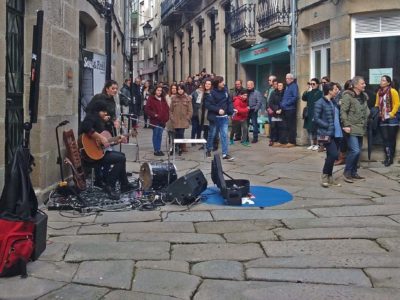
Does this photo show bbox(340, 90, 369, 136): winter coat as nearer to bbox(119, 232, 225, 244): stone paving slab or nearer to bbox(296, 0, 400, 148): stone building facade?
bbox(296, 0, 400, 148): stone building facade

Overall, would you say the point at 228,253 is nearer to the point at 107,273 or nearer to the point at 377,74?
the point at 107,273

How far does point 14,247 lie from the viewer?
486 centimetres

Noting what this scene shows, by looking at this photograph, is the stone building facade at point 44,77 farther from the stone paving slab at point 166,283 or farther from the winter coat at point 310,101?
the winter coat at point 310,101

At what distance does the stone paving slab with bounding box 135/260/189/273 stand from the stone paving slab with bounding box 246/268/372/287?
0.57 metres

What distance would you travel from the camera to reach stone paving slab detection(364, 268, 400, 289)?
466 cm

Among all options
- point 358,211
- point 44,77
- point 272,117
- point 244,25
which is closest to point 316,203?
point 358,211

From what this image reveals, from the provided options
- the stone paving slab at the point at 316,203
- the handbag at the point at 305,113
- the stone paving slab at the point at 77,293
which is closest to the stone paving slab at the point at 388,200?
the stone paving slab at the point at 316,203

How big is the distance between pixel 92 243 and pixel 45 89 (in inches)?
106

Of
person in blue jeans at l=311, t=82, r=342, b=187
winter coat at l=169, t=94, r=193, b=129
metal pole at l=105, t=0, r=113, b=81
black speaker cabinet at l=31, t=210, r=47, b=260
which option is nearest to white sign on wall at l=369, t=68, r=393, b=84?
person in blue jeans at l=311, t=82, r=342, b=187

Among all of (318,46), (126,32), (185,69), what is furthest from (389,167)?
(185,69)

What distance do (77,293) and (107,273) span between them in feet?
1.57

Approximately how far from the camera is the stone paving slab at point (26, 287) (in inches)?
176

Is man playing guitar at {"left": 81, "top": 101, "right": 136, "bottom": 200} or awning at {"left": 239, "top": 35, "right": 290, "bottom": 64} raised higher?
awning at {"left": 239, "top": 35, "right": 290, "bottom": 64}

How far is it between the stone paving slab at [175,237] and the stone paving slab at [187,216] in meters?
0.69
